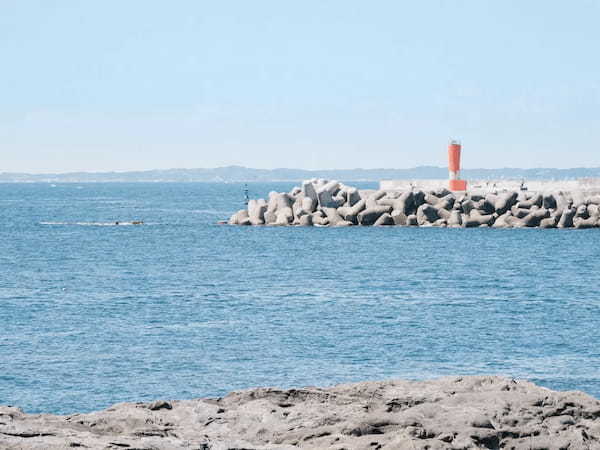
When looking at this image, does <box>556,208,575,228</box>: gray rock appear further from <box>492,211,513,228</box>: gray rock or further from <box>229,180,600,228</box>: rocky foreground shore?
<box>492,211,513,228</box>: gray rock

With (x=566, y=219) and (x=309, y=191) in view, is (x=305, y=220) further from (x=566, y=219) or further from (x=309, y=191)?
(x=566, y=219)

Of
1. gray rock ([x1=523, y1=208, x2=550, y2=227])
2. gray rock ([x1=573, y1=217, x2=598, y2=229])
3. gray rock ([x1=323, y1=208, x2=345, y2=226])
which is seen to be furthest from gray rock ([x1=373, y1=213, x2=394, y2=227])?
gray rock ([x1=573, y1=217, x2=598, y2=229])

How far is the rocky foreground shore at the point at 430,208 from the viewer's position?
51.3 m

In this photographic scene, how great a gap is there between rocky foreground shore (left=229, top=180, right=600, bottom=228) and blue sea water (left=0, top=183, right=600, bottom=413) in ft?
10.4

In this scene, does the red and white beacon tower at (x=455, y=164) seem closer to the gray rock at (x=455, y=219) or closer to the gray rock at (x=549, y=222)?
the gray rock at (x=455, y=219)

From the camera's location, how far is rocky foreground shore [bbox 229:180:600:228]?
5128 centimetres

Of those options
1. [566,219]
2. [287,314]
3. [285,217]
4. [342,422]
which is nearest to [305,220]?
[285,217]

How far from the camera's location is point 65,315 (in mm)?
23453

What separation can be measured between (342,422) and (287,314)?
15.1 meters

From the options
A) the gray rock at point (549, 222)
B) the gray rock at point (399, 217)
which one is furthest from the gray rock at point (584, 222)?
the gray rock at point (399, 217)

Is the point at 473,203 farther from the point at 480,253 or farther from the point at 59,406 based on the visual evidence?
the point at 59,406

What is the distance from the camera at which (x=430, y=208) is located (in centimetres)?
5331

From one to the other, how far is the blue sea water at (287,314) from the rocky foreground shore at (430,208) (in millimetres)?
3163

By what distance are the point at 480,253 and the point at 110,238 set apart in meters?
19.6
